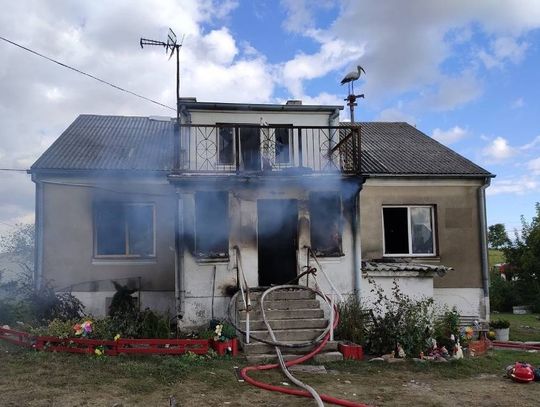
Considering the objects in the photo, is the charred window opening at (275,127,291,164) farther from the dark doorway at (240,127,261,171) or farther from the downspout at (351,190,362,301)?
the downspout at (351,190,362,301)

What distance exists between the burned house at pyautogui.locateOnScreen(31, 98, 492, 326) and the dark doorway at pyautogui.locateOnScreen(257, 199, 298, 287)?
0.09 feet

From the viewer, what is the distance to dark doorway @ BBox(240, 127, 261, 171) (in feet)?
43.1

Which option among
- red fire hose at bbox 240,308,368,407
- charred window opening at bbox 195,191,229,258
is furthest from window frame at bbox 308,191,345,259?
charred window opening at bbox 195,191,229,258

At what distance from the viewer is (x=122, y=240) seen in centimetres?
1354

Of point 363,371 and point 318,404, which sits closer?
point 318,404

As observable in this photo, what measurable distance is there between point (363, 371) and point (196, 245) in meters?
4.55

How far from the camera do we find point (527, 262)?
24.9m

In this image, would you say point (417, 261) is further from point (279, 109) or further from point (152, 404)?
point (152, 404)

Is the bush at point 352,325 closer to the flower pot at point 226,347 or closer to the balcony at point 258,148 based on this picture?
the flower pot at point 226,347

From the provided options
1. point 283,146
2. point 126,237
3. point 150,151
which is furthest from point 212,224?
point 150,151

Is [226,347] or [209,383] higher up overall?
[226,347]

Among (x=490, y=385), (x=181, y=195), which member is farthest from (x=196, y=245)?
(x=490, y=385)

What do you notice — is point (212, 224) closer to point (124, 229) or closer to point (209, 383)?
point (124, 229)

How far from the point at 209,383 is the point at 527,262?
23175 mm
